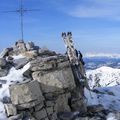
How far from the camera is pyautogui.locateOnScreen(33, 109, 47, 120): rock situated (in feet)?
99.9

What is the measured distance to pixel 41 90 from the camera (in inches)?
1247

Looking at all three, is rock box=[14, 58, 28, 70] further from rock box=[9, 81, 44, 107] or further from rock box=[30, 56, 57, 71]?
rock box=[9, 81, 44, 107]

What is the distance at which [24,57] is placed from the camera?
1394 inches

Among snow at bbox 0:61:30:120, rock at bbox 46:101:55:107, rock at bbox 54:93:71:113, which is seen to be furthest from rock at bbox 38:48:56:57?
rock at bbox 46:101:55:107

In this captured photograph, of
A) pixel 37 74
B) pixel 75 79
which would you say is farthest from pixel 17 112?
pixel 75 79

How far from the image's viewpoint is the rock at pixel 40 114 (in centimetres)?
3045

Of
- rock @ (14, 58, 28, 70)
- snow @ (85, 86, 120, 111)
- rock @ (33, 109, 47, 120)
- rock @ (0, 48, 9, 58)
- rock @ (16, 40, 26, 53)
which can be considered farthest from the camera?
snow @ (85, 86, 120, 111)

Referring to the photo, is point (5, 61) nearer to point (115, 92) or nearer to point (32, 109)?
point (32, 109)

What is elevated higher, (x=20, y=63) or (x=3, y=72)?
(x=20, y=63)

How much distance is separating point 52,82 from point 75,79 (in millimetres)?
4451

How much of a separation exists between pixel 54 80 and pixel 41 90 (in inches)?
56.3

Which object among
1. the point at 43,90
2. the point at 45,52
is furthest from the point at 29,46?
the point at 43,90

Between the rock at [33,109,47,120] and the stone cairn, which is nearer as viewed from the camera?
the stone cairn

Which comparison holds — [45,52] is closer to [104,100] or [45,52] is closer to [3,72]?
[3,72]
